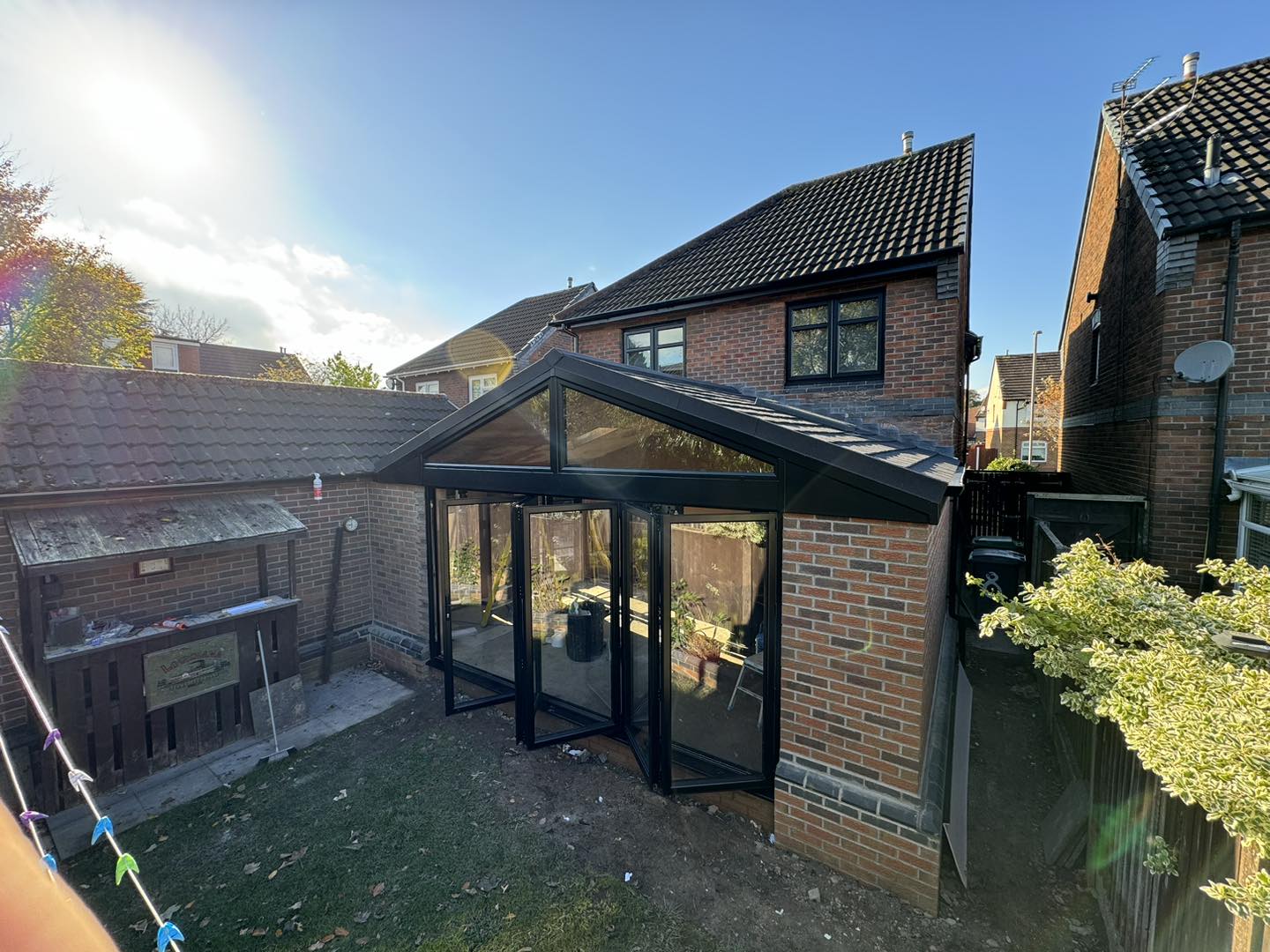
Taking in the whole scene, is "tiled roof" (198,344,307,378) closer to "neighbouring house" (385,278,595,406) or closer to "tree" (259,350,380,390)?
"tree" (259,350,380,390)

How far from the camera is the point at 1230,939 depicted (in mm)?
2125

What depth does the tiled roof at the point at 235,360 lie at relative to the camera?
94.6 ft

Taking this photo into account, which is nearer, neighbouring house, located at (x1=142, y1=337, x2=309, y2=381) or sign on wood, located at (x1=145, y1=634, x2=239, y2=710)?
sign on wood, located at (x1=145, y1=634, x2=239, y2=710)

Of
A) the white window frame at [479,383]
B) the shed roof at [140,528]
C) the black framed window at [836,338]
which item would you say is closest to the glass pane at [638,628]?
the shed roof at [140,528]

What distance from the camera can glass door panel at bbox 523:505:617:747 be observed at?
5.25 meters

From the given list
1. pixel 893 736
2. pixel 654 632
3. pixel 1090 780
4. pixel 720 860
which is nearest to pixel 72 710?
pixel 654 632

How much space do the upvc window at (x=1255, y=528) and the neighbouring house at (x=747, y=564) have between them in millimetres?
3363

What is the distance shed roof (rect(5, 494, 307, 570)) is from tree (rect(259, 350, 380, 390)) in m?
17.9

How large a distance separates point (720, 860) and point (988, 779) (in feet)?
9.88

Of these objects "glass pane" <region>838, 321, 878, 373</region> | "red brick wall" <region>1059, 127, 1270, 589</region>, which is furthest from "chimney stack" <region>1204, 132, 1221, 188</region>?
"glass pane" <region>838, 321, 878, 373</region>

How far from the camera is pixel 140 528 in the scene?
17.5 ft

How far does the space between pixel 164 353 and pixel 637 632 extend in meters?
25.9

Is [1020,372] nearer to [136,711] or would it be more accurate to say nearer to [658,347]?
[658,347]

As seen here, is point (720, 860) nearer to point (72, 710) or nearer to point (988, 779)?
point (988, 779)
